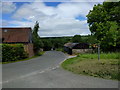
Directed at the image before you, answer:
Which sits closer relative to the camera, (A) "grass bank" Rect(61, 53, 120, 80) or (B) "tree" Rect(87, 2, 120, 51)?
(A) "grass bank" Rect(61, 53, 120, 80)

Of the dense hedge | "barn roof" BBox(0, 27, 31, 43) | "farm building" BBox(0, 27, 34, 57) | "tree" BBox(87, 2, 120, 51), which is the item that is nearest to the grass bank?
"tree" BBox(87, 2, 120, 51)

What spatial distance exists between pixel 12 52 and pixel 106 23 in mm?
12719

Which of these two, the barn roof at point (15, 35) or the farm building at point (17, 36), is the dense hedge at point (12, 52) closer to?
the farm building at point (17, 36)

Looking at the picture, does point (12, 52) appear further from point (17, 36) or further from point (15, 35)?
point (15, 35)

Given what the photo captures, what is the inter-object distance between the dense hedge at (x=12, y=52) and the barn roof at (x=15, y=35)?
205 inches

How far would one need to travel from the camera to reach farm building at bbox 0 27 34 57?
80.3ft

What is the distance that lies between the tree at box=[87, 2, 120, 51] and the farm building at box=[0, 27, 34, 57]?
1207cm

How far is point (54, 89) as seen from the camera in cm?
579

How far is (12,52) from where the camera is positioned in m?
18.0

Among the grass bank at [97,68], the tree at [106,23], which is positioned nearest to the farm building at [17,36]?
the tree at [106,23]

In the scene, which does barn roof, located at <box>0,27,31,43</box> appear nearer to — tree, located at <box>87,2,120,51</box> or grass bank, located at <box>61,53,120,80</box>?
tree, located at <box>87,2,120,51</box>

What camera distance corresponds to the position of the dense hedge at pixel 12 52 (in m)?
17.1

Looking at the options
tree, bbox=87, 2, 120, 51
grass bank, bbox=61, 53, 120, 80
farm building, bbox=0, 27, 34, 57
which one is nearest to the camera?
grass bank, bbox=61, 53, 120, 80

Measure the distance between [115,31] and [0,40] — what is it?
69.1 ft
